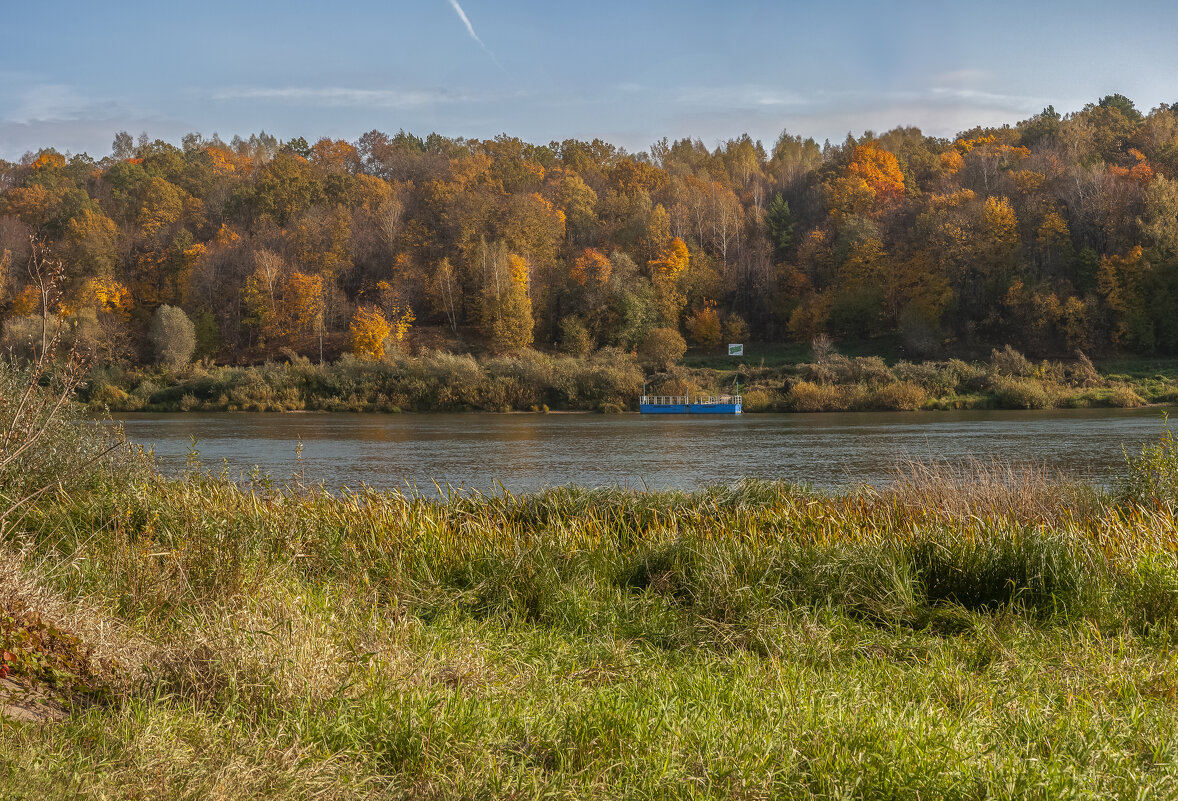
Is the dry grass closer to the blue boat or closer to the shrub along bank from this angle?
the shrub along bank

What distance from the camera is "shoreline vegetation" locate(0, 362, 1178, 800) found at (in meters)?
4.23

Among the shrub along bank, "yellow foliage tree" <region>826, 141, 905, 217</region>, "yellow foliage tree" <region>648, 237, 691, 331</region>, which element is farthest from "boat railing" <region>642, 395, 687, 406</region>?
"yellow foliage tree" <region>826, 141, 905, 217</region>

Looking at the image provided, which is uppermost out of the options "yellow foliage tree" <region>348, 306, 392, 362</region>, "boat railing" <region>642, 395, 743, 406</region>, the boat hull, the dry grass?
"yellow foliage tree" <region>348, 306, 392, 362</region>

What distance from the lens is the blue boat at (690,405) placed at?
213 feet

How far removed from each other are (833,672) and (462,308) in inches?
3558

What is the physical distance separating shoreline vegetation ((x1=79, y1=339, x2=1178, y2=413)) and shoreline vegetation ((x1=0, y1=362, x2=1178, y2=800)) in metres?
54.2

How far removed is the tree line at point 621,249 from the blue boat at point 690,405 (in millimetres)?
12186

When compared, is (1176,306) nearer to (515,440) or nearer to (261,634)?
(515,440)

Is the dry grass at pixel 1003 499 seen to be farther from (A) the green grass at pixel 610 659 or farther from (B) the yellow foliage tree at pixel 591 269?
(B) the yellow foliage tree at pixel 591 269

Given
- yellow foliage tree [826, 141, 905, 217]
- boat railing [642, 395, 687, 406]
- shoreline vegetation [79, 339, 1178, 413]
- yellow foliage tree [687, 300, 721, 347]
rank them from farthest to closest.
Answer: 1. yellow foliage tree [826, 141, 905, 217]
2. yellow foliage tree [687, 300, 721, 347]
3. boat railing [642, 395, 687, 406]
4. shoreline vegetation [79, 339, 1178, 413]

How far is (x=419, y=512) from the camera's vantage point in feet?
35.9

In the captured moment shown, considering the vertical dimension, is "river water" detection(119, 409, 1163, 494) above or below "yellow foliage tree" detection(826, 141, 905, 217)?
below

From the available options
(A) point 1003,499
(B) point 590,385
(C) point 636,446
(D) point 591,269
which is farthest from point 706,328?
(A) point 1003,499

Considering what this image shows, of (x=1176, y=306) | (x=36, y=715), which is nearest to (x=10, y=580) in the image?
(x=36, y=715)
